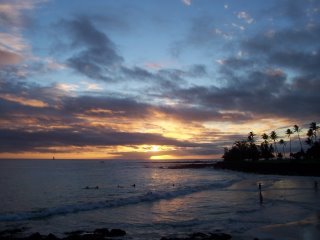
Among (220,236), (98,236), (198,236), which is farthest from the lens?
(98,236)

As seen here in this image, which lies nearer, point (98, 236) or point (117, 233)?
point (98, 236)

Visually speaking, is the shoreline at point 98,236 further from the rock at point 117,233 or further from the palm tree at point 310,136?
the palm tree at point 310,136

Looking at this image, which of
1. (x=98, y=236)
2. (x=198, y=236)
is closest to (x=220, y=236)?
(x=198, y=236)

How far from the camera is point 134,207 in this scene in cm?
3603

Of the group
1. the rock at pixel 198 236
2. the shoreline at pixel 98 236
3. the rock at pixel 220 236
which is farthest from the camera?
the rock at pixel 198 236

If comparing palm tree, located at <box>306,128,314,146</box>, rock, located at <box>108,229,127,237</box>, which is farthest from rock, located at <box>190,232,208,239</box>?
palm tree, located at <box>306,128,314,146</box>

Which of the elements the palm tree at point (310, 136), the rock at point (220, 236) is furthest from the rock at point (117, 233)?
the palm tree at point (310, 136)

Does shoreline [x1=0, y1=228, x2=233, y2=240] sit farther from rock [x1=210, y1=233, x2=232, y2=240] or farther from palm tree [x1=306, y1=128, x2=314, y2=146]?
palm tree [x1=306, y1=128, x2=314, y2=146]

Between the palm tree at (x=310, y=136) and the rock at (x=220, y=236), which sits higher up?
the palm tree at (x=310, y=136)

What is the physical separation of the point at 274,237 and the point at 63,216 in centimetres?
1896

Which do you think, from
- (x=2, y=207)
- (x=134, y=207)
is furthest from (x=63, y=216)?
(x=2, y=207)

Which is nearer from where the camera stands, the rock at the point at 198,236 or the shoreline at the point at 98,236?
the shoreline at the point at 98,236

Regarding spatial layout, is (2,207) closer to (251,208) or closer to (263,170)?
(251,208)

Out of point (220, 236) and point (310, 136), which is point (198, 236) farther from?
point (310, 136)
